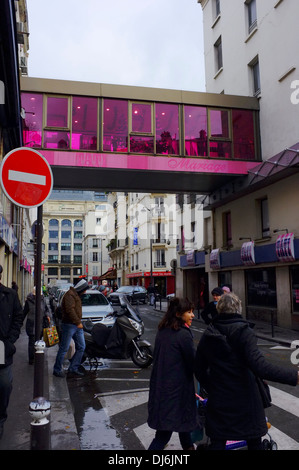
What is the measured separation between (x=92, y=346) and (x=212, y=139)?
1265 cm

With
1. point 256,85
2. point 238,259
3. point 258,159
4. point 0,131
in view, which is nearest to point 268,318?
point 238,259

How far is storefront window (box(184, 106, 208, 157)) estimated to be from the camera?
17594 millimetres

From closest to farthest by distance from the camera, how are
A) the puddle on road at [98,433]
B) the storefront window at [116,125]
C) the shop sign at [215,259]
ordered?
the puddle on road at [98,433] < the storefront window at [116,125] < the shop sign at [215,259]

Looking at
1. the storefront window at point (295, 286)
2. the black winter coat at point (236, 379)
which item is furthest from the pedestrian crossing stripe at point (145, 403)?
the storefront window at point (295, 286)

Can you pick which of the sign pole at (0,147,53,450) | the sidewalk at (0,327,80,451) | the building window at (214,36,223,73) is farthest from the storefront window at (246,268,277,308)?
the sign pole at (0,147,53,450)

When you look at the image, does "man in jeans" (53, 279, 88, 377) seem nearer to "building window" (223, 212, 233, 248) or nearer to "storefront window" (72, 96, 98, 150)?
"storefront window" (72, 96, 98, 150)

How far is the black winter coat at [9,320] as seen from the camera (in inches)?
166

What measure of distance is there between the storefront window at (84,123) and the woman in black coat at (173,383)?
1422 cm

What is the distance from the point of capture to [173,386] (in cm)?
329

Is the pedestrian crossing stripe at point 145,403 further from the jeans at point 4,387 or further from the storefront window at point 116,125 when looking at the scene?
the storefront window at point 116,125

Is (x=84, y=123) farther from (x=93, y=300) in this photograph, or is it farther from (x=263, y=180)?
(x=263, y=180)

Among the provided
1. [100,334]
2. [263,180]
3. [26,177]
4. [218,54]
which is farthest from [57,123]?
[26,177]

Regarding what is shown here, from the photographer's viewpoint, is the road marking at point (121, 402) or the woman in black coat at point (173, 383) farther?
the road marking at point (121, 402)
